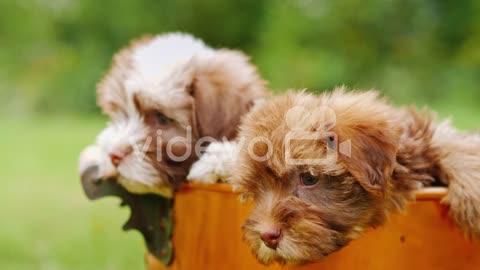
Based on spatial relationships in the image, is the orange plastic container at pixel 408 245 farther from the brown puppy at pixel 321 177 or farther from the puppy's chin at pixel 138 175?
the puppy's chin at pixel 138 175

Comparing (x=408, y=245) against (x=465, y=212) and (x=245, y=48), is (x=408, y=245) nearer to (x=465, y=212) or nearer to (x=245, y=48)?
(x=465, y=212)

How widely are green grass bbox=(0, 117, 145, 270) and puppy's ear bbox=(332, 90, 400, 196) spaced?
1.92 m

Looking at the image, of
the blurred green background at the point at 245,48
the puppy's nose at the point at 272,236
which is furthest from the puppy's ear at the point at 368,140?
the blurred green background at the point at 245,48

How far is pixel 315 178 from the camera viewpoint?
2.42m

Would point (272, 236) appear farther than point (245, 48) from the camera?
No

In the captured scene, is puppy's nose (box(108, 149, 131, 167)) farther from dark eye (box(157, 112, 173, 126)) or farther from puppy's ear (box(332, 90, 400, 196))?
puppy's ear (box(332, 90, 400, 196))

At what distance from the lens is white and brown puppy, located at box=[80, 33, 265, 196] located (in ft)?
10.2

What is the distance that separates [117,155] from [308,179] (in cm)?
95

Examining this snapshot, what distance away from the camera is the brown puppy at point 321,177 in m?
2.36

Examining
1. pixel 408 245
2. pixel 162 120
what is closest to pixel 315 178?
pixel 408 245

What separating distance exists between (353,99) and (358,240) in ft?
1.49

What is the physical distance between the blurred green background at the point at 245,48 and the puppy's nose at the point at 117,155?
382 cm

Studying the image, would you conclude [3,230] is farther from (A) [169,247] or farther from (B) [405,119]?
(B) [405,119]

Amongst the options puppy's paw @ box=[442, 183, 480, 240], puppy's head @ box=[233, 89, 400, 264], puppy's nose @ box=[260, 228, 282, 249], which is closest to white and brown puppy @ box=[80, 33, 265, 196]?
puppy's head @ box=[233, 89, 400, 264]
